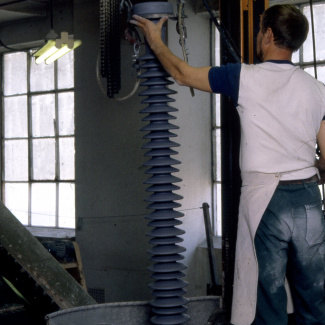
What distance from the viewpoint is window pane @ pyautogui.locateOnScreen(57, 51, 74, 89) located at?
6414mm

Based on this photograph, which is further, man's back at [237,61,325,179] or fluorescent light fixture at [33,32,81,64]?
fluorescent light fixture at [33,32,81,64]

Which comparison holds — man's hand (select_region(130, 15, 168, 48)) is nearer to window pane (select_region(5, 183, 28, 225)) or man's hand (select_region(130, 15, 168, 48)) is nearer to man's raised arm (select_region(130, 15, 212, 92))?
man's raised arm (select_region(130, 15, 212, 92))

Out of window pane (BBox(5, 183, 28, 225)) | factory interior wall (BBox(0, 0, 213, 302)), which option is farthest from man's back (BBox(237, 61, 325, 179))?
window pane (BBox(5, 183, 28, 225))

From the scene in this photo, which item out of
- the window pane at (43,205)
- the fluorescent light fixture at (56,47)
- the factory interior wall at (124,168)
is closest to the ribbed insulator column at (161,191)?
the factory interior wall at (124,168)

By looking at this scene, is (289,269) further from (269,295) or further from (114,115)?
(114,115)

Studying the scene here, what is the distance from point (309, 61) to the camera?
503 centimetres

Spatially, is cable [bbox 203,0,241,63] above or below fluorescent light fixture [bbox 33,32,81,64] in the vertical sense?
below

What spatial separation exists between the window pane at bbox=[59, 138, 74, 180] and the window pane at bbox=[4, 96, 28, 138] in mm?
568

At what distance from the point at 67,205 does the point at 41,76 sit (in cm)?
138

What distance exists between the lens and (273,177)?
6.81 ft

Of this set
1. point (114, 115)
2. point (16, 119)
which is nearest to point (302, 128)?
point (114, 115)

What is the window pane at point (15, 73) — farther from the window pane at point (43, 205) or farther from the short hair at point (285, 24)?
the short hair at point (285, 24)

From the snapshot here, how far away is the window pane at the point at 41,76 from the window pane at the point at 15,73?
0.11 metres

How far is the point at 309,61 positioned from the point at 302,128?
309 cm
